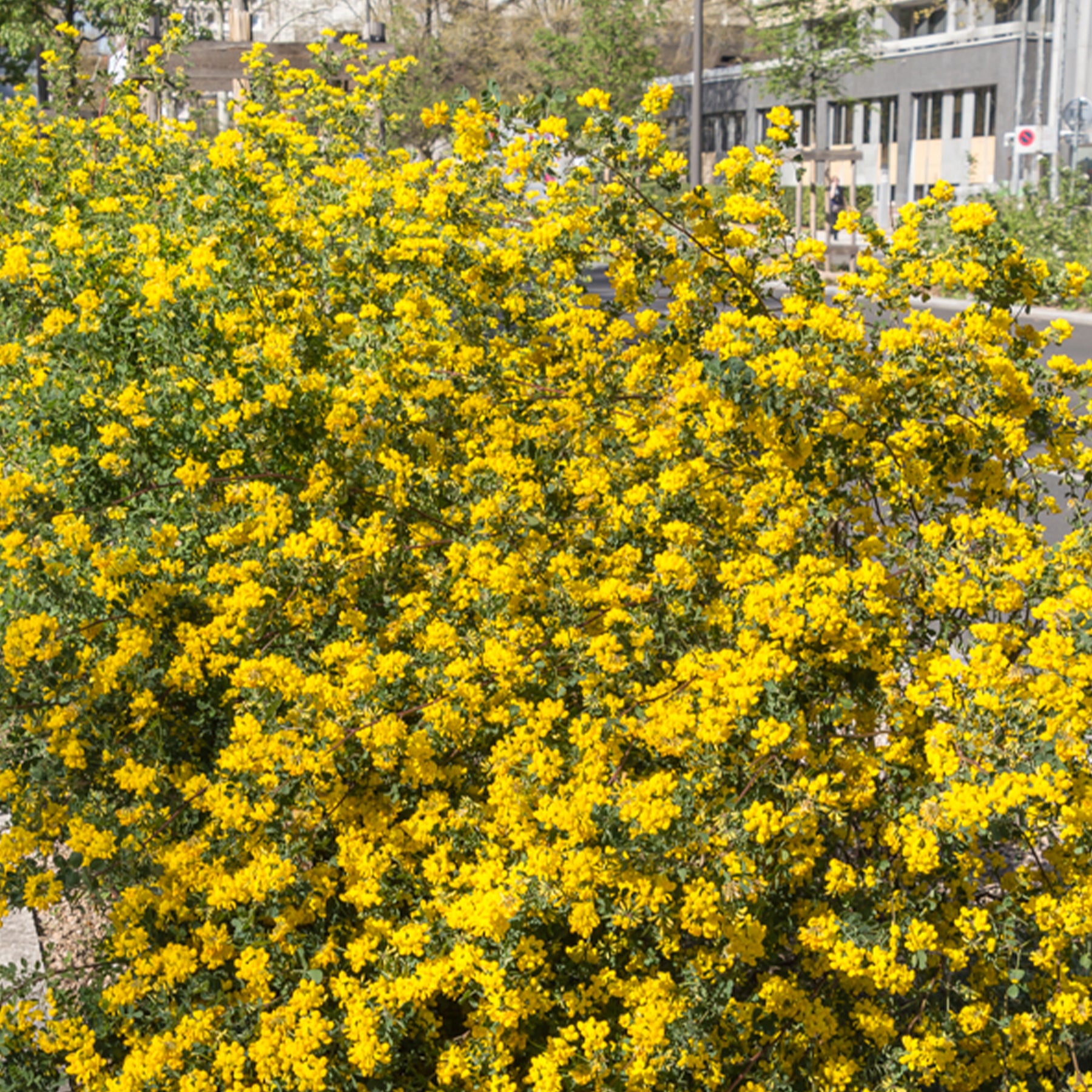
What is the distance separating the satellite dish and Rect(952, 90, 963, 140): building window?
42.0ft

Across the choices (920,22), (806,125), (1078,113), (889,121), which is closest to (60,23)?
(1078,113)

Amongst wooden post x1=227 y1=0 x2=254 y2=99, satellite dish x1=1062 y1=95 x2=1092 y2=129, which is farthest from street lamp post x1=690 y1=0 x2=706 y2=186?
wooden post x1=227 y1=0 x2=254 y2=99

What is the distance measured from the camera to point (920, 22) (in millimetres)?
45344

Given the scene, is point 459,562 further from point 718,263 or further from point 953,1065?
point 953,1065

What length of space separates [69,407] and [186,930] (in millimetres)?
2056

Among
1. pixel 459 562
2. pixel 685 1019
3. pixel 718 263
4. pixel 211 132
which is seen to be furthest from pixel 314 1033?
pixel 211 132

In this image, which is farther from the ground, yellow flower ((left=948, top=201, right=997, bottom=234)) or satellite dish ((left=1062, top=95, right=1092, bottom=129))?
satellite dish ((left=1062, top=95, right=1092, bottom=129))

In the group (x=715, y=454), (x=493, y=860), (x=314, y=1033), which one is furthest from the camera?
(x=715, y=454)

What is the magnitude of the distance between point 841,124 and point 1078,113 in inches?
740

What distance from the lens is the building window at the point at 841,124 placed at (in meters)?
43.9

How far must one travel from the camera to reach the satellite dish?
26.4m

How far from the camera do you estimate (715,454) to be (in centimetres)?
347

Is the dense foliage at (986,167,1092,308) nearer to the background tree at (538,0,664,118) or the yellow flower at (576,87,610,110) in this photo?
the background tree at (538,0,664,118)

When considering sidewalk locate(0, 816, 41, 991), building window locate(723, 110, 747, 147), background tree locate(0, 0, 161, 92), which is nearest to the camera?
sidewalk locate(0, 816, 41, 991)
